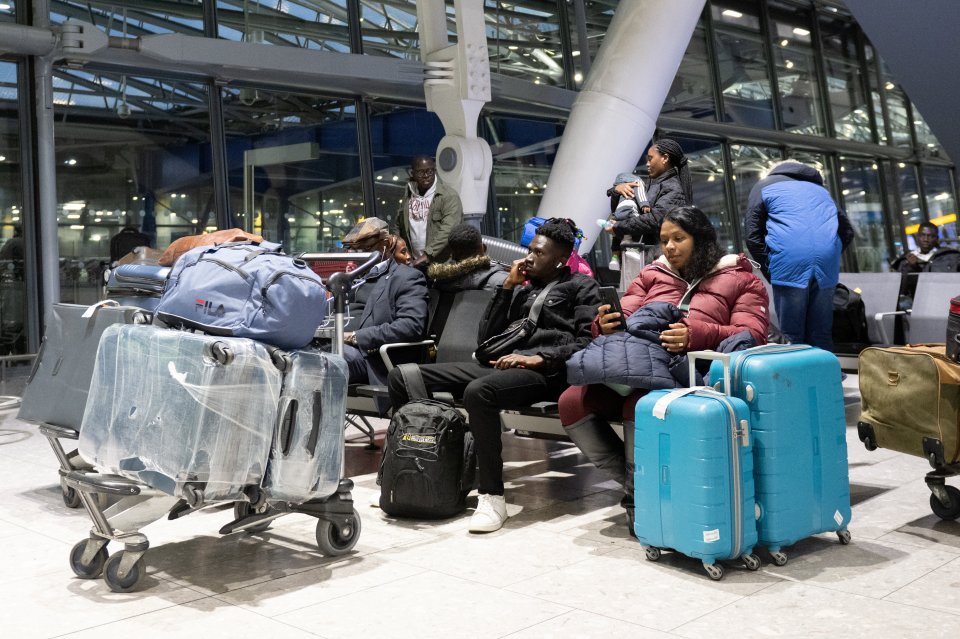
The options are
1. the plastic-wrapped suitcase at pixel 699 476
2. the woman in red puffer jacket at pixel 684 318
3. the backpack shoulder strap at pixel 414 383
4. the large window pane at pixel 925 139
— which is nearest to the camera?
the plastic-wrapped suitcase at pixel 699 476

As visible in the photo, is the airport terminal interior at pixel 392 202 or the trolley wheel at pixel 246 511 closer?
the airport terminal interior at pixel 392 202

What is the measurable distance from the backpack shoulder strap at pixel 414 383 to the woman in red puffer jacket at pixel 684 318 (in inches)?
33.1

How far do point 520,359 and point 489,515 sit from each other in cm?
72

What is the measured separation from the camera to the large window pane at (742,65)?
56.8 ft

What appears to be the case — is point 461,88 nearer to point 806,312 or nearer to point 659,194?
point 659,194

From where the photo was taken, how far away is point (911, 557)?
3387 millimetres

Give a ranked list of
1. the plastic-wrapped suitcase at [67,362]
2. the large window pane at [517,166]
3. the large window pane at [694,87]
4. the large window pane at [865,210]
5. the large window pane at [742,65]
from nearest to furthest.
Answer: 1. the plastic-wrapped suitcase at [67,362]
2. the large window pane at [517,166]
3. the large window pane at [694,87]
4. the large window pane at [742,65]
5. the large window pane at [865,210]

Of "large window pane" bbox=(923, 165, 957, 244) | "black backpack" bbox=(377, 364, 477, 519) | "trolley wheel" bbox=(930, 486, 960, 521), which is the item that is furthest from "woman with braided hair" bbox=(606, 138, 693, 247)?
"large window pane" bbox=(923, 165, 957, 244)

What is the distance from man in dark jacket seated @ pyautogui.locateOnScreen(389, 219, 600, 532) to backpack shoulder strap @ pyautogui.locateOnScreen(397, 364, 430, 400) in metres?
0.03

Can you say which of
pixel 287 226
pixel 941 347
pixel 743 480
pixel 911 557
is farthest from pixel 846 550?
pixel 287 226

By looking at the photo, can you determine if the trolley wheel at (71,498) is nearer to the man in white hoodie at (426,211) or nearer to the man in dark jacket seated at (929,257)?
the man in white hoodie at (426,211)

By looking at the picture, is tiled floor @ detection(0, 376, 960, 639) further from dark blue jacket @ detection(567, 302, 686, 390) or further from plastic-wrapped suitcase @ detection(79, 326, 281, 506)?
dark blue jacket @ detection(567, 302, 686, 390)

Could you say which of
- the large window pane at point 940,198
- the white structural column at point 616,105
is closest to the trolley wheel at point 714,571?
the white structural column at point 616,105

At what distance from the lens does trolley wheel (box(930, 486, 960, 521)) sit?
379 cm
